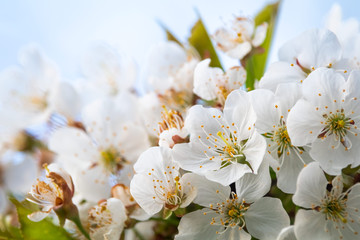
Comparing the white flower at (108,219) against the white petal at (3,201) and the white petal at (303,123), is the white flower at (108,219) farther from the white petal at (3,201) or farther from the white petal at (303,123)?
the white petal at (3,201)

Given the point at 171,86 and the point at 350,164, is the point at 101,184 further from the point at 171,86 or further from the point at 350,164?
→ the point at 350,164

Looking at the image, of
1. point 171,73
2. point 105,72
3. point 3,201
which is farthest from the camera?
point 3,201

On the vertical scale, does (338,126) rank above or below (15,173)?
above

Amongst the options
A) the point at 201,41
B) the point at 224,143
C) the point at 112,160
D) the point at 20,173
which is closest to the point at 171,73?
the point at 201,41

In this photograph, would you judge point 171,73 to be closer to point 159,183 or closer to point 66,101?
point 66,101

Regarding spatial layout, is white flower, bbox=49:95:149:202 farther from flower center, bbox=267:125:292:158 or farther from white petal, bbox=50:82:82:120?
flower center, bbox=267:125:292:158

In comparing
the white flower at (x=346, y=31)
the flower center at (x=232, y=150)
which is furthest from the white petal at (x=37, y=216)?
the white flower at (x=346, y=31)
